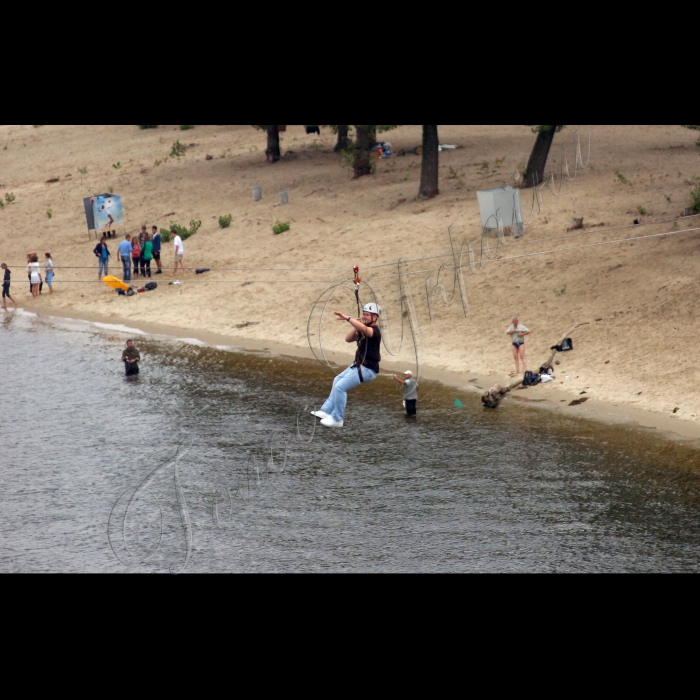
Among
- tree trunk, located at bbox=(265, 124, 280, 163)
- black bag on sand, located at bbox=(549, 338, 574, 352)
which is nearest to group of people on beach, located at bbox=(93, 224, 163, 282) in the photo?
tree trunk, located at bbox=(265, 124, 280, 163)

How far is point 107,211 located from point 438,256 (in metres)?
17.6

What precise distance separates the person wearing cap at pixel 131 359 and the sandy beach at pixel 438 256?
→ 439cm

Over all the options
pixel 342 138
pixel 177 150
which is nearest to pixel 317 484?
pixel 342 138

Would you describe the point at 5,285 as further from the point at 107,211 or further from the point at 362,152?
the point at 362,152

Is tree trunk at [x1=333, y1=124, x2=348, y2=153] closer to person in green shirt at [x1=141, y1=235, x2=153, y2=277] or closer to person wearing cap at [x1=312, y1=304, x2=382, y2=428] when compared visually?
person in green shirt at [x1=141, y1=235, x2=153, y2=277]

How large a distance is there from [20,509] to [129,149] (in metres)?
44.1

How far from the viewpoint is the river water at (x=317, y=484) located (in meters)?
18.1

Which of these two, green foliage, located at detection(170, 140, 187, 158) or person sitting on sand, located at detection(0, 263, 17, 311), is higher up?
green foliage, located at detection(170, 140, 187, 158)

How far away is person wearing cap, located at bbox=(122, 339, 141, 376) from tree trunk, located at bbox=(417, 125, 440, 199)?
16702 millimetres

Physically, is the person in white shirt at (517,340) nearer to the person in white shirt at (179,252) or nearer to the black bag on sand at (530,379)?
the black bag on sand at (530,379)

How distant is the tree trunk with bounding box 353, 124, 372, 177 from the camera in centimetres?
4719

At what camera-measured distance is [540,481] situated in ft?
69.8

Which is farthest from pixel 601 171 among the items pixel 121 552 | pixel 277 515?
pixel 121 552

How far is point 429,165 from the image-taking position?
42281 mm
